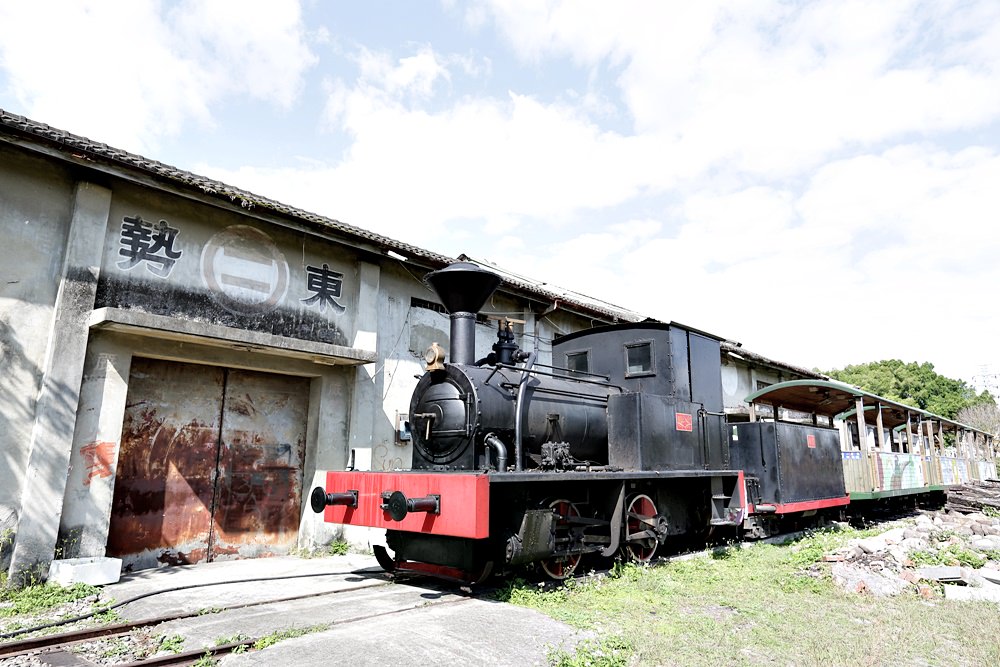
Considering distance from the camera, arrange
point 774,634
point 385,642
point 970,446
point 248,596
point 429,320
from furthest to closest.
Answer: point 970,446
point 429,320
point 248,596
point 774,634
point 385,642

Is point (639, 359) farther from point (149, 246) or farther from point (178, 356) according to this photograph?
point (149, 246)

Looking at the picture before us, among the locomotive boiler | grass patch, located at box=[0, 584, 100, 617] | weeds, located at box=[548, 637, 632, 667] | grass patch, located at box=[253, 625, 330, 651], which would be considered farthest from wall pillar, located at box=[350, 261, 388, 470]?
weeds, located at box=[548, 637, 632, 667]

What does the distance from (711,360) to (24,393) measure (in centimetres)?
791

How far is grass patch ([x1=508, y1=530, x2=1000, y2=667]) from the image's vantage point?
3.88m

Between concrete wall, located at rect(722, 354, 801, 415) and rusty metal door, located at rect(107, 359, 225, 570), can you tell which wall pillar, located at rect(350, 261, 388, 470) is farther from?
concrete wall, located at rect(722, 354, 801, 415)

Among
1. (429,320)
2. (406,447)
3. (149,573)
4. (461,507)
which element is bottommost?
(149,573)

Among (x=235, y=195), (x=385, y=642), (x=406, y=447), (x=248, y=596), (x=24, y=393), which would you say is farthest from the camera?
(x=406, y=447)

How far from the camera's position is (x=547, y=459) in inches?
234

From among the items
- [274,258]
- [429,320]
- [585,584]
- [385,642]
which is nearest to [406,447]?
[429,320]

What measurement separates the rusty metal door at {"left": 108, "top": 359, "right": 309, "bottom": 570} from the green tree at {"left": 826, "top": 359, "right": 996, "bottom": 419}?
151 ft

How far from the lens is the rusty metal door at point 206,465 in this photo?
7.14 metres

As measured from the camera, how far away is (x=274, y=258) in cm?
812

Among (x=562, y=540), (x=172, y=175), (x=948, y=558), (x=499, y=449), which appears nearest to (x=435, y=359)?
(x=499, y=449)

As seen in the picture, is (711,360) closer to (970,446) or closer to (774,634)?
(774,634)
